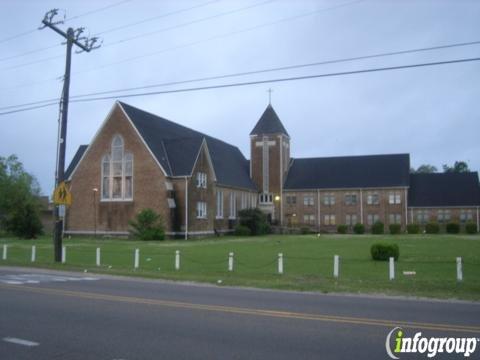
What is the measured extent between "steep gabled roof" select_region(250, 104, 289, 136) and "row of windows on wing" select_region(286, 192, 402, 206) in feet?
30.8

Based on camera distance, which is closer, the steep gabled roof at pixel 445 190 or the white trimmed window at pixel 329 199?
the steep gabled roof at pixel 445 190

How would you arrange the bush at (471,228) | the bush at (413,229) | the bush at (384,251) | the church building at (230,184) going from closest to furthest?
the bush at (384,251), the church building at (230,184), the bush at (471,228), the bush at (413,229)

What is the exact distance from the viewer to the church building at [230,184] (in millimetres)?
48312

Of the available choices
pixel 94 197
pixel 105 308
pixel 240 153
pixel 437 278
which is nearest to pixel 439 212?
pixel 240 153

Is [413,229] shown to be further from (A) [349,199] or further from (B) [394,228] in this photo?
(A) [349,199]

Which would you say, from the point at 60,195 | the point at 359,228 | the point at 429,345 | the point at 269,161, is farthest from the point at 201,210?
the point at 429,345

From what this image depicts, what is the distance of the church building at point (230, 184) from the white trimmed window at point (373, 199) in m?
0.13

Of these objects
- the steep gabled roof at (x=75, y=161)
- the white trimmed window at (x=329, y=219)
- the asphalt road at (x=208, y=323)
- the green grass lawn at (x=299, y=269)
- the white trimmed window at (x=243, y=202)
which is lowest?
the green grass lawn at (x=299, y=269)

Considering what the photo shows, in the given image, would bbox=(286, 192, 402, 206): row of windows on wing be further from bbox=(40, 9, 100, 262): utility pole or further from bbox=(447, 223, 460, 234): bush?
bbox=(40, 9, 100, 262): utility pole

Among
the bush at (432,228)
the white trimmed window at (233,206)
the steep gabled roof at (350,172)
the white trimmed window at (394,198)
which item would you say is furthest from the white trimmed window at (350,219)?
the white trimmed window at (233,206)

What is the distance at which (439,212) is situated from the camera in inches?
2692

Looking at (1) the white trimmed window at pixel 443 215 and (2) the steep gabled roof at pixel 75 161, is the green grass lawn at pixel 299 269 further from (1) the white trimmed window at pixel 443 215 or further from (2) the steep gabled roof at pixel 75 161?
(1) the white trimmed window at pixel 443 215

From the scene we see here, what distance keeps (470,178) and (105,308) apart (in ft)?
220

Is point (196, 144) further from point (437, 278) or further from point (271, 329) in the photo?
point (271, 329)
